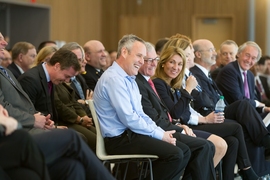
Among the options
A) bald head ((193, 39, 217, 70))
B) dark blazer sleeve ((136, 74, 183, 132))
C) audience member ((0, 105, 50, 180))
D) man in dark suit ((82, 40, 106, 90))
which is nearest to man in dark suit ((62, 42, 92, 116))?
man in dark suit ((82, 40, 106, 90))

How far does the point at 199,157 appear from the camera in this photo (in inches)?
200

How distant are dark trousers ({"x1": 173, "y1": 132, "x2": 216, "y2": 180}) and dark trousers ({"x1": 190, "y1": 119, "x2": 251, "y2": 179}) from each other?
0.70 metres

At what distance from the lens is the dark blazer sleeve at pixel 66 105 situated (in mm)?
5646

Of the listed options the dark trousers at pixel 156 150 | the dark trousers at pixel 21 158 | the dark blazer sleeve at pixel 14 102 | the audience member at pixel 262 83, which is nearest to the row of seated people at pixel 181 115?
the dark trousers at pixel 156 150

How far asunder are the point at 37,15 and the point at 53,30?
22.2 inches

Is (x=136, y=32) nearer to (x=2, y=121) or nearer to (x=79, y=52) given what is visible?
(x=79, y=52)

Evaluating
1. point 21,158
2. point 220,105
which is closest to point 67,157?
point 21,158

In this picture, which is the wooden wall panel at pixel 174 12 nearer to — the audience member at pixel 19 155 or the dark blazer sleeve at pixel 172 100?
the dark blazer sleeve at pixel 172 100

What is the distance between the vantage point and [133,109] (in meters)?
4.77

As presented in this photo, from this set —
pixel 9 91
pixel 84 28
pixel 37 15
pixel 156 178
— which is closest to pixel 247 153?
pixel 156 178

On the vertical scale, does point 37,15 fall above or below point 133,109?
above

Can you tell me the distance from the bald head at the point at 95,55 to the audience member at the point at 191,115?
1.36 m

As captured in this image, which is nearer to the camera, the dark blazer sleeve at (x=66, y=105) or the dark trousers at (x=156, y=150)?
the dark trousers at (x=156, y=150)

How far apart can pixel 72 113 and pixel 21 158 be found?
2.20 m
